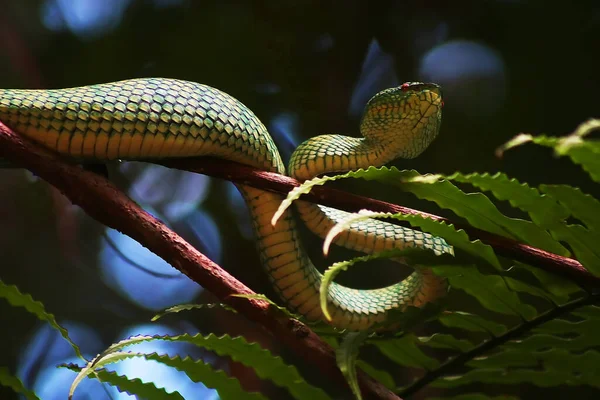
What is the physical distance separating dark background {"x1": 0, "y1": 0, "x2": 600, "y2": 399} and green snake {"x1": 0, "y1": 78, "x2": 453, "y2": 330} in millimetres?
488

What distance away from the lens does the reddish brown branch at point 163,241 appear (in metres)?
0.86

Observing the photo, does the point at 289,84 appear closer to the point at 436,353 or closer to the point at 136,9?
the point at 136,9

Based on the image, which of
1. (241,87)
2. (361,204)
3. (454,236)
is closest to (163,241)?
(361,204)

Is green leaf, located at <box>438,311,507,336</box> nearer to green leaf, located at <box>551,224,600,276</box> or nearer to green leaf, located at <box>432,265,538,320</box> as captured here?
green leaf, located at <box>432,265,538,320</box>

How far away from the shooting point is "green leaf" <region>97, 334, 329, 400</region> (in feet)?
2.72

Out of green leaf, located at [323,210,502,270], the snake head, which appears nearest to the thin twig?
green leaf, located at [323,210,502,270]

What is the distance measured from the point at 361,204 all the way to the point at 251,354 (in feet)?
1.10

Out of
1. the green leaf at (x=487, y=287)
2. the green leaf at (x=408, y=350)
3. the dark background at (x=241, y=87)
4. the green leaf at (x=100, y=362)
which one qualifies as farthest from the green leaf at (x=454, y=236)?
the dark background at (x=241, y=87)

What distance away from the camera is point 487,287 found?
2.88 feet

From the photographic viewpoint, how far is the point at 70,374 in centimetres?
168

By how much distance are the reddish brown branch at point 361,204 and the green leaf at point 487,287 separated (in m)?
0.06

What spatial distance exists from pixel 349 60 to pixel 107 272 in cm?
111

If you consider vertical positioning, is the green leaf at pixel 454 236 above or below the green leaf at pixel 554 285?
above

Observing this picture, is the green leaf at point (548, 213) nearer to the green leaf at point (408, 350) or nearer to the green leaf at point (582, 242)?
the green leaf at point (582, 242)
